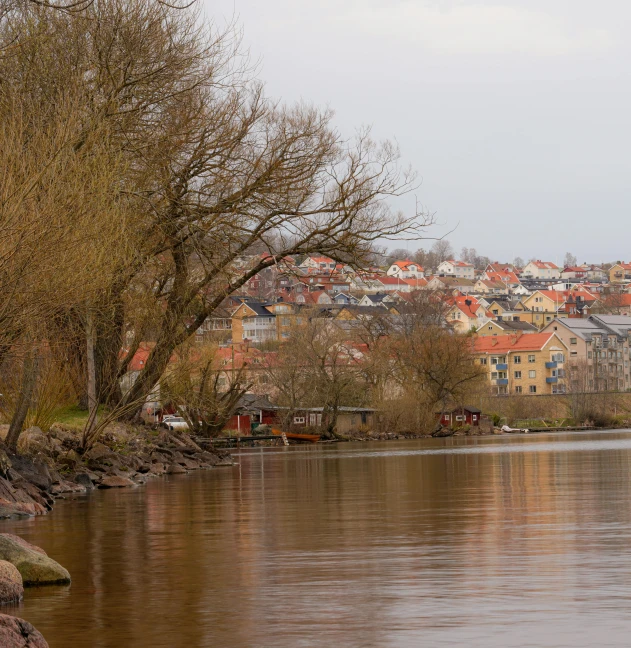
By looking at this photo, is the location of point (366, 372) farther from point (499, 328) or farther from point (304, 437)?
point (499, 328)

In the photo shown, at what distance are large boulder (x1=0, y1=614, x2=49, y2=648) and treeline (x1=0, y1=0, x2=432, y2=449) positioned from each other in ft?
35.0

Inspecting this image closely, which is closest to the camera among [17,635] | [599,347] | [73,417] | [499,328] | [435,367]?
[17,635]

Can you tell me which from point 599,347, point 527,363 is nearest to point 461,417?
point 527,363

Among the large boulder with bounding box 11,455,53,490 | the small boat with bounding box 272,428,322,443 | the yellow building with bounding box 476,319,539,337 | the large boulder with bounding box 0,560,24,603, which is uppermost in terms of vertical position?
the yellow building with bounding box 476,319,539,337

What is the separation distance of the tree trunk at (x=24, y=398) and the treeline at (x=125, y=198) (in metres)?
0.05

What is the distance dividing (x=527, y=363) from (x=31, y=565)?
139183mm

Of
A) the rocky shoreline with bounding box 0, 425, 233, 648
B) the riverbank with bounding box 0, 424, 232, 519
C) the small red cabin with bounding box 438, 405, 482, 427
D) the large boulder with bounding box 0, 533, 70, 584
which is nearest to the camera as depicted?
the rocky shoreline with bounding box 0, 425, 233, 648

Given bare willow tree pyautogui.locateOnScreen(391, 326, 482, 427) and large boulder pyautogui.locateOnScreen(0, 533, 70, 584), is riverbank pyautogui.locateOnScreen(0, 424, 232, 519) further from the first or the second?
bare willow tree pyautogui.locateOnScreen(391, 326, 482, 427)

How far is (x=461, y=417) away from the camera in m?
111

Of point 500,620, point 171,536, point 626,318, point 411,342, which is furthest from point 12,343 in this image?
point 626,318

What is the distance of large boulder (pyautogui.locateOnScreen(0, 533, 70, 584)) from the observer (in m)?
13.2

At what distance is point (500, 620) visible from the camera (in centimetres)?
1027

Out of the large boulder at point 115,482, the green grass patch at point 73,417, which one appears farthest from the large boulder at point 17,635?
the green grass patch at point 73,417

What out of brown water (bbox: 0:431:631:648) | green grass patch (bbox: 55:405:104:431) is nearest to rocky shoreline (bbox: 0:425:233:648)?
brown water (bbox: 0:431:631:648)
